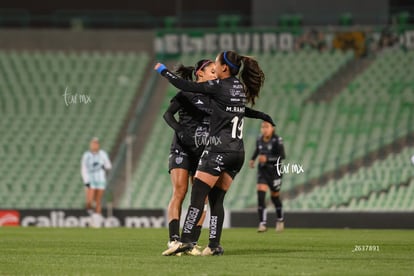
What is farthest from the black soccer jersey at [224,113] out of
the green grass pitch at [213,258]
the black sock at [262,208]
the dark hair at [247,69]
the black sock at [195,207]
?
the black sock at [262,208]

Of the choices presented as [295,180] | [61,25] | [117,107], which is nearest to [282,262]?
[295,180]

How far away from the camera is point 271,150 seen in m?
21.1

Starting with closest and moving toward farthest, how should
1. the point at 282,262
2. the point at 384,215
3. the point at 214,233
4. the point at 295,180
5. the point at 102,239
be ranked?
A: 1. the point at 282,262
2. the point at 214,233
3. the point at 102,239
4. the point at 384,215
5. the point at 295,180

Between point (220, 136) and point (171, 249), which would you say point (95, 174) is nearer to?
point (171, 249)

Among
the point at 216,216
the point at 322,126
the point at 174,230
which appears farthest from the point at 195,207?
the point at 322,126

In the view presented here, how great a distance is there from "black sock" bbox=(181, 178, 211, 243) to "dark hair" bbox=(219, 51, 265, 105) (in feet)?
4.05

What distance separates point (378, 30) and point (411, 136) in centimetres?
542

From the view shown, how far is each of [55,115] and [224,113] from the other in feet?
66.9

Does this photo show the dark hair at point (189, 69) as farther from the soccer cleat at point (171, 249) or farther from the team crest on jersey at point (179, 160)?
the soccer cleat at point (171, 249)

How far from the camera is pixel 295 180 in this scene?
89.7 feet

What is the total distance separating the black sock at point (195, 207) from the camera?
11438 mm

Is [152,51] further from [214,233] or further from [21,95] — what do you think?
[214,233]

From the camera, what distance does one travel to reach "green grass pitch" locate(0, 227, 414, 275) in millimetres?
9633

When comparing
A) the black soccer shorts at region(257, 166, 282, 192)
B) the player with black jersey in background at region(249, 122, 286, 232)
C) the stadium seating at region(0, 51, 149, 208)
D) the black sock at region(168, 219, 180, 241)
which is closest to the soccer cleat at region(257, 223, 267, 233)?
the player with black jersey in background at region(249, 122, 286, 232)
